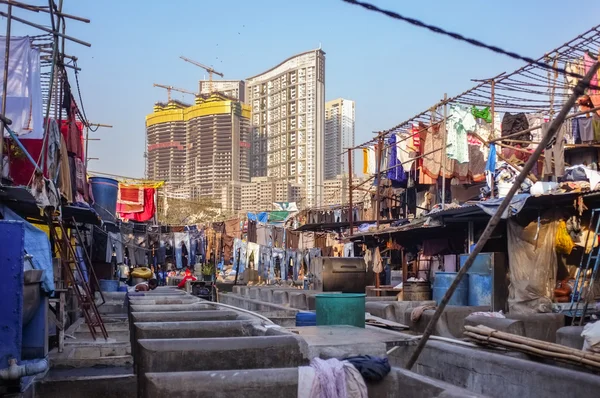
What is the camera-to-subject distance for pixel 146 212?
1201 inches

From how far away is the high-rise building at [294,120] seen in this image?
56812mm

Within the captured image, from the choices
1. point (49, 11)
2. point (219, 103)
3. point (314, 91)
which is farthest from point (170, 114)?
point (49, 11)

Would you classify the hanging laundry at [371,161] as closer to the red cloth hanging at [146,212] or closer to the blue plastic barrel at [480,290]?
the blue plastic barrel at [480,290]

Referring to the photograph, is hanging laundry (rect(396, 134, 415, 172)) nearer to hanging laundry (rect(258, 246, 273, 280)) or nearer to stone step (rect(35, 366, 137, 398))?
hanging laundry (rect(258, 246, 273, 280))

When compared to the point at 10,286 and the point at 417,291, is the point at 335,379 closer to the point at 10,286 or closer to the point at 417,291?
the point at 10,286

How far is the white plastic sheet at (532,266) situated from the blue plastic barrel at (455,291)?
128 cm

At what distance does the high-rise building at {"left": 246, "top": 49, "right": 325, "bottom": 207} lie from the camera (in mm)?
56812

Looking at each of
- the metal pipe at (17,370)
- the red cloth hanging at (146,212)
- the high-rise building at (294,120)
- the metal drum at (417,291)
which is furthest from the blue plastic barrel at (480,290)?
the high-rise building at (294,120)

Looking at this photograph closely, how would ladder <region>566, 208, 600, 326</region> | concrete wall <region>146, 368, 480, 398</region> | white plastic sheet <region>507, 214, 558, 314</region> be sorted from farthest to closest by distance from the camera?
white plastic sheet <region>507, 214, 558, 314</region> < ladder <region>566, 208, 600, 326</region> < concrete wall <region>146, 368, 480, 398</region>

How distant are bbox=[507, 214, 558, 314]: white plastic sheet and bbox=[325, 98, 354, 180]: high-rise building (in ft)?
169

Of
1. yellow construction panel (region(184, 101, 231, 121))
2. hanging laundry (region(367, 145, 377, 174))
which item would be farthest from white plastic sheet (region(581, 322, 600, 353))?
yellow construction panel (region(184, 101, 231, 121))

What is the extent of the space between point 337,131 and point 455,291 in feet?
171

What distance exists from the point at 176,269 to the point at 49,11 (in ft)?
81.8

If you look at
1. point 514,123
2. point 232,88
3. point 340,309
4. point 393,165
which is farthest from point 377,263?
point 232,88
